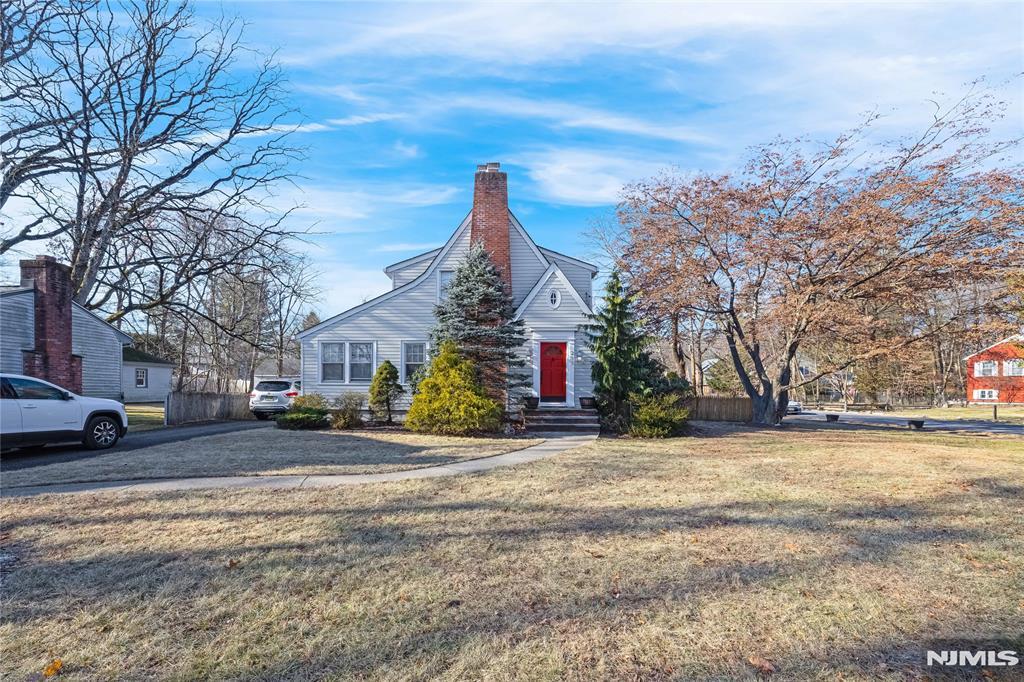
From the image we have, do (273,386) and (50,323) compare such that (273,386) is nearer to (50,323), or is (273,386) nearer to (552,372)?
(50,323)

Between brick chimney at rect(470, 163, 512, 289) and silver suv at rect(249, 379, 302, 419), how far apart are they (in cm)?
957

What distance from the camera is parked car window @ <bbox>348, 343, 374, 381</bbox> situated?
19.1m

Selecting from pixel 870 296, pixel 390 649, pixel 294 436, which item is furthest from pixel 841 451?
pixel 294 436

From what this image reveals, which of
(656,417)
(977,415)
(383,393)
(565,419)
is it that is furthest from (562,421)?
(977,415)

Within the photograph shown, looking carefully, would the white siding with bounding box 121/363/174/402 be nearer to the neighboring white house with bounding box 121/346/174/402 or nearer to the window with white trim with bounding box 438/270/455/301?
the neighboring white house with bounding box 121/346/174/402

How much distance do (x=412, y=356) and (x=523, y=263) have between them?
510cm

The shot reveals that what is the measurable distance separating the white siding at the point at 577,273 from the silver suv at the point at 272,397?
11368 mm

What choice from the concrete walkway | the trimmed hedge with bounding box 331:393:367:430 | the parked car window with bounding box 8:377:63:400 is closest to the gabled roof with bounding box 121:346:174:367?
the trimmed hedge with bounding box 331:393:367:430

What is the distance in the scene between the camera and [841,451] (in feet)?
38.6

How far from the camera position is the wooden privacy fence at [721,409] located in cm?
2398

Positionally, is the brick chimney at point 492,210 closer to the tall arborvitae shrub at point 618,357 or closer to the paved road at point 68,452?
the tall arborvitae shrub at point 618,357

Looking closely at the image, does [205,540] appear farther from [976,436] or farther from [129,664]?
[976,436]

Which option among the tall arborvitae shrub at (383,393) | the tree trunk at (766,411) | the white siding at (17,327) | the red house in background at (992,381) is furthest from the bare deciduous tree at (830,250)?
the red house in background at (992,381)

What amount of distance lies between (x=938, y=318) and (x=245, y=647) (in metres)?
24.7
